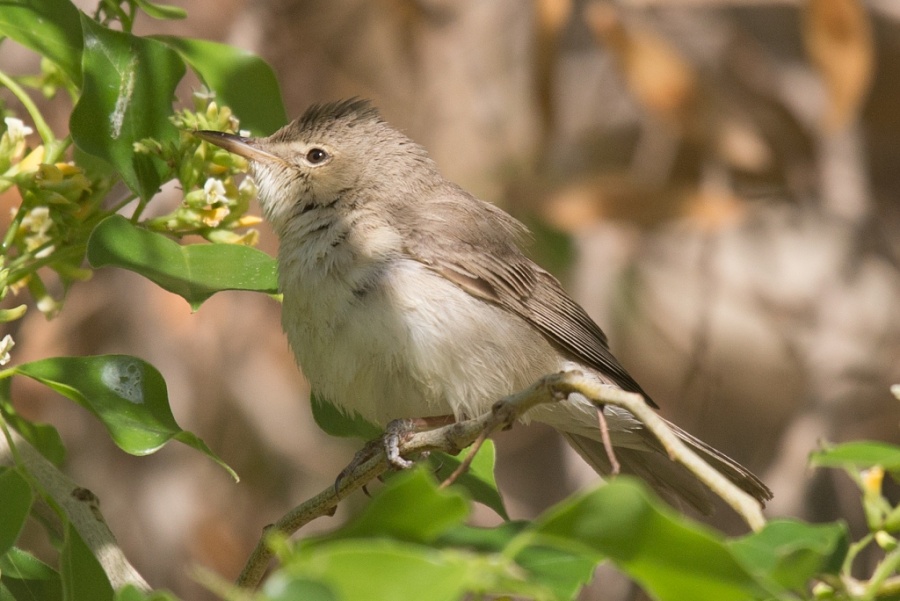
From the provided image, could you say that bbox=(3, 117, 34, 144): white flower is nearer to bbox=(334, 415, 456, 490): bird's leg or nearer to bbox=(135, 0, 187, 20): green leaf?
bbox=(135, 0, 187, 20): green leaf

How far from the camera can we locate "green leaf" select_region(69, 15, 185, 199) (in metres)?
2.01

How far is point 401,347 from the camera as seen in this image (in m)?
2.58

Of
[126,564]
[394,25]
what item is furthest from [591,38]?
[126,564]

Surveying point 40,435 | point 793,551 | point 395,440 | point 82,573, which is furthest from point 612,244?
point 793,551

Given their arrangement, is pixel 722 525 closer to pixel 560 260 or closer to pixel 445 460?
pixel 560 260

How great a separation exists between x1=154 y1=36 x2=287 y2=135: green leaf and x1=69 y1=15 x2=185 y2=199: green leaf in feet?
0.48

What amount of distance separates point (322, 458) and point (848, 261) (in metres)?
3.00

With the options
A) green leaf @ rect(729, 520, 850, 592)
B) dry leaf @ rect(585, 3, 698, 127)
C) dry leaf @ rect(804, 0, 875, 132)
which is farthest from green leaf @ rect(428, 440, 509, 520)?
dry leaf @ rect(804, 0, 875, 132)

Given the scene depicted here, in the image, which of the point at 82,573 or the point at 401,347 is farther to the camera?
the point at 401,347

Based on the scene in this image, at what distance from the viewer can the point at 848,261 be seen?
19.0ft

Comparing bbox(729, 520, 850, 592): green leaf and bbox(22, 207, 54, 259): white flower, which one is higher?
bbox(729, 520, 850, 592): green leaf

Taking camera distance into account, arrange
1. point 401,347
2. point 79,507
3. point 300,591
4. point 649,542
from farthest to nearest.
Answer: point 401,347 → point 79,507 → point 649,542 → point 300,591

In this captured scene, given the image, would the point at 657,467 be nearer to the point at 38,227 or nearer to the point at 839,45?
the point at 38,227

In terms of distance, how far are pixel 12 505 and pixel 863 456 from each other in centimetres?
122
